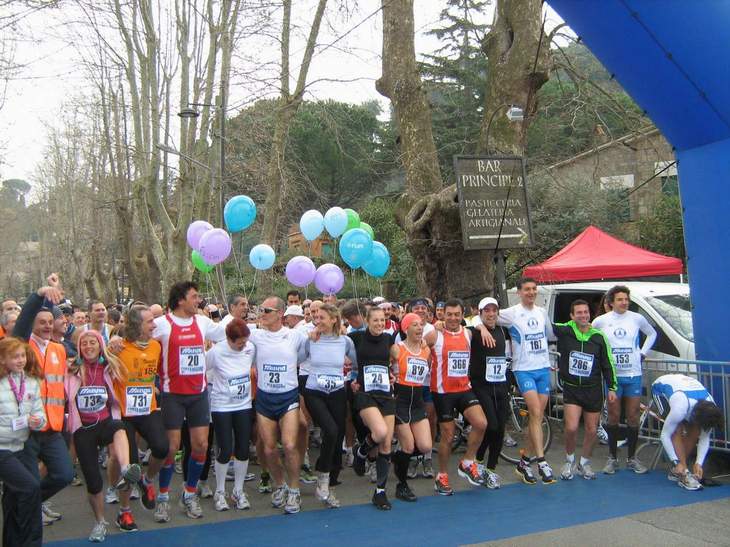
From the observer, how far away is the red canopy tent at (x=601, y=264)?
1195 centimetres

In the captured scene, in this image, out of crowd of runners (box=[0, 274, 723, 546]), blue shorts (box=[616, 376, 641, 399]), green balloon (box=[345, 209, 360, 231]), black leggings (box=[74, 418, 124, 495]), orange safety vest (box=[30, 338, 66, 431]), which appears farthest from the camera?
green balloon (box=[345, 209, 360, 231])

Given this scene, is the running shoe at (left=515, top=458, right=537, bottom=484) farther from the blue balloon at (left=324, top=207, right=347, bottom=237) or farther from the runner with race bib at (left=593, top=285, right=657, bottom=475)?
the blue balloon at (left=324, top=207, right=347, bottom=237)

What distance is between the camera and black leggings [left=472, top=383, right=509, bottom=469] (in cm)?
709

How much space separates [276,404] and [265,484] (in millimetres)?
1191

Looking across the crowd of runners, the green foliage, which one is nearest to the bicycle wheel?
the crowd of runners

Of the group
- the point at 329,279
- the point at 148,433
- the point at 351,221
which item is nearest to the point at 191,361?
the point at 148,433

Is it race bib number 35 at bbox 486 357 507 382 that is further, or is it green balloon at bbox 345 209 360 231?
green balloon at bbox 345 209 360 231

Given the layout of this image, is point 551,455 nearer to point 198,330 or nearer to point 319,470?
point 319,470

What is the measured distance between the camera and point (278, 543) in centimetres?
550

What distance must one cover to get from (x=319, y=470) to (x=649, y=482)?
336 centimetres

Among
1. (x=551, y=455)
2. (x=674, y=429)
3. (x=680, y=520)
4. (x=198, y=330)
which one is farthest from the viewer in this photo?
(x=551, y=455)

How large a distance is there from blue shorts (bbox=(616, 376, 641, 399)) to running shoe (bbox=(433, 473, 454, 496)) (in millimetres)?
2183

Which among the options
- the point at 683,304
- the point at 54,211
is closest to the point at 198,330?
the point at 683,304

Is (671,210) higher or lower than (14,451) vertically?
higher
